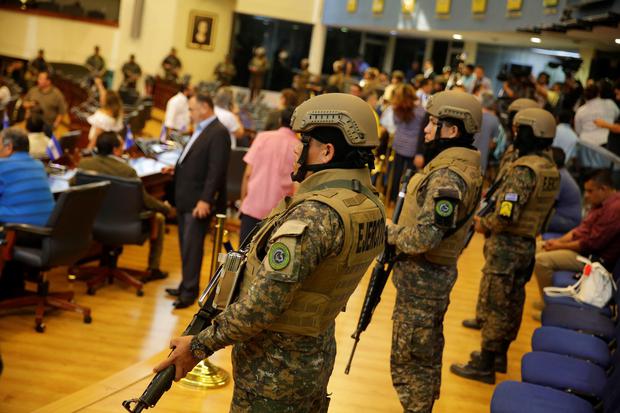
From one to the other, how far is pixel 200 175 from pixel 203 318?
3735 millimetres

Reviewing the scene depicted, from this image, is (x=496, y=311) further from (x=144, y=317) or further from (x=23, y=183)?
(x=23, y=183)

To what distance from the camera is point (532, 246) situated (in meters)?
5.50

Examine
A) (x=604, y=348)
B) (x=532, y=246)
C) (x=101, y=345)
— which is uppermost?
(x=532, y=246)

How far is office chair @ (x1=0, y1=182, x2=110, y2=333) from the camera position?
6059mm

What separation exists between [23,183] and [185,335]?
12.1ft

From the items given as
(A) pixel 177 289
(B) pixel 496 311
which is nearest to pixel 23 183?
(A) pixel 177 289

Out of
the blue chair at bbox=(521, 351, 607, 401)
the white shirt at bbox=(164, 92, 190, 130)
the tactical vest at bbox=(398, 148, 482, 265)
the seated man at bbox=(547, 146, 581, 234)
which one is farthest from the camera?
the white shirt at bbox=(164, 92, 190, 130)

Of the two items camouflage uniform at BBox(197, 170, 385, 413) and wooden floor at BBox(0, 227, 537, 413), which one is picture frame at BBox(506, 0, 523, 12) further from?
camouflage uniform at BBox(197, 170, 385, 413)

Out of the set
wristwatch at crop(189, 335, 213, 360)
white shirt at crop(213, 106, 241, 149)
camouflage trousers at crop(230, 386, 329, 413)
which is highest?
white shirt at crop(213, 106, 241, 149)

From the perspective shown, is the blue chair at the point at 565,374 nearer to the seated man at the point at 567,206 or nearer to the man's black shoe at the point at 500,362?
the man's black shoe at the point at 500,362

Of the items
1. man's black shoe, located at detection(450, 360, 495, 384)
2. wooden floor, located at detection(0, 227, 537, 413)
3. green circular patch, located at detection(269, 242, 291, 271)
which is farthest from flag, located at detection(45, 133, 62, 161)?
green circular patch, located at detection(269, 242, 291, 271)

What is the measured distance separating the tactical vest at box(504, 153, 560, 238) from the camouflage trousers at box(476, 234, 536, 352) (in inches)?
3.6

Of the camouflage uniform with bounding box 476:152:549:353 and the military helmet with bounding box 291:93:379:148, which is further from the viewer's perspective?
the camouflage uniform with bounding box 476:152:549:353

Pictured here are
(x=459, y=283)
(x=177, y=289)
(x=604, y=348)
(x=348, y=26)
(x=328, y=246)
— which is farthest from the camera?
(x=348, y=26)
